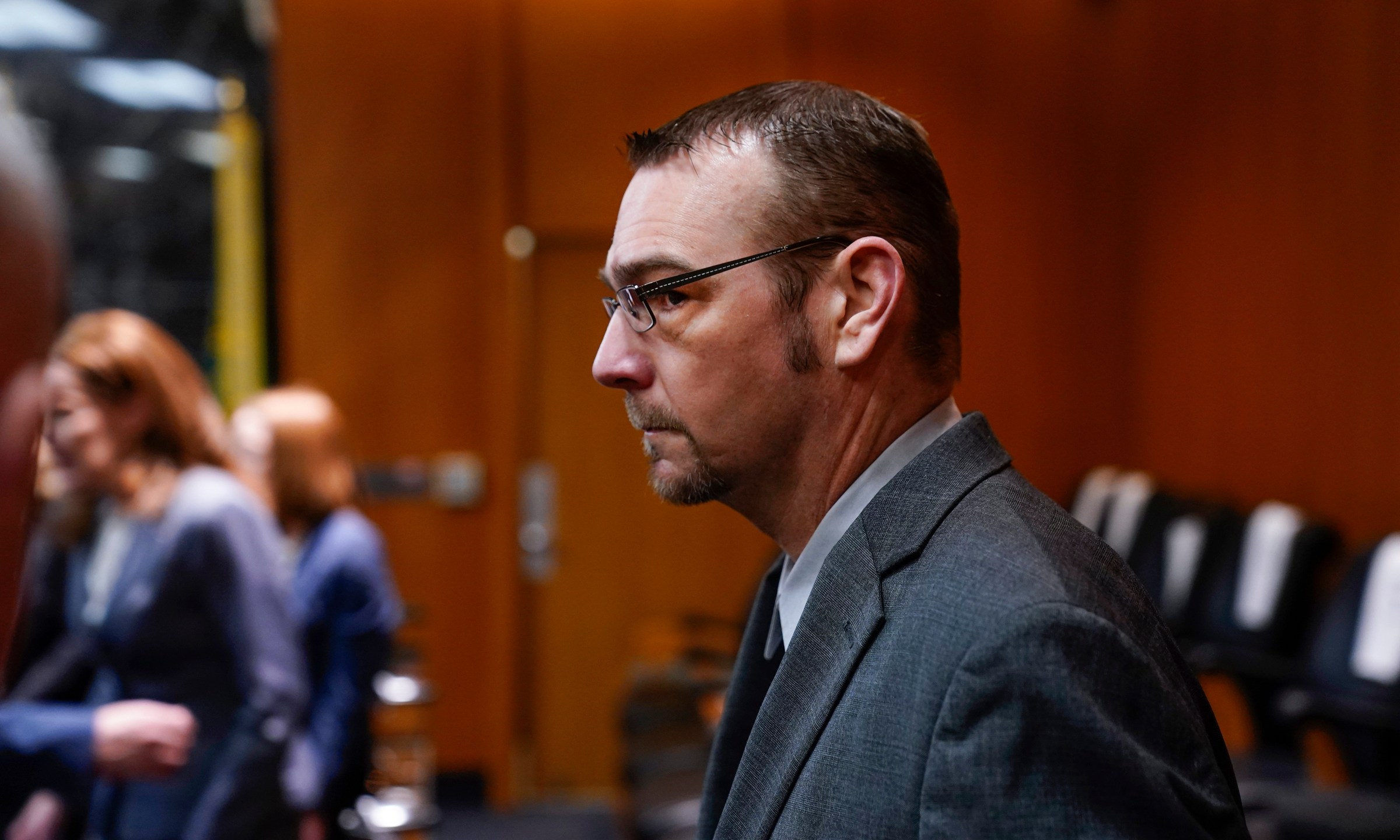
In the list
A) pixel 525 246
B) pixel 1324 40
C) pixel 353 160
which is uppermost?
pixel 1324 40

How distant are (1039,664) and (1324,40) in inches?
158

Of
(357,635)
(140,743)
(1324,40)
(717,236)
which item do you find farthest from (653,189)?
(1324,40)

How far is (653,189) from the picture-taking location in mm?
1091

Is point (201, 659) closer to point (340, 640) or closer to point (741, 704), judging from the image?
point (340, 640)

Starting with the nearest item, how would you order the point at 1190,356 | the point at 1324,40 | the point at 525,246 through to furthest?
the point at 1324,40 → the point at 1190,356 → the point at 525,246

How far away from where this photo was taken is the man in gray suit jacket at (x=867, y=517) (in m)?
0.78

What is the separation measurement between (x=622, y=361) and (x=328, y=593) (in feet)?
7.30

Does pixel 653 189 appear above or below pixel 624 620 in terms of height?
above

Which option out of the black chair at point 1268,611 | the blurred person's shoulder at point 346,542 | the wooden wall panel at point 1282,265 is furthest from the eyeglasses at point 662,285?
the wooden wall panel at point 1282,265

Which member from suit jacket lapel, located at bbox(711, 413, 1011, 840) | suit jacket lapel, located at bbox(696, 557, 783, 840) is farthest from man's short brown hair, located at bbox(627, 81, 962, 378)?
suit jacket lapel, located at bbox(696, 557, 783, 840)

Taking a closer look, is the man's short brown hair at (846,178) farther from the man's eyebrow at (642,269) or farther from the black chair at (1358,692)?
the black chair at (1358,692)

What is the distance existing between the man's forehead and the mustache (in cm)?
14

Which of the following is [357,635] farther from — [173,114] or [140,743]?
[173,114]

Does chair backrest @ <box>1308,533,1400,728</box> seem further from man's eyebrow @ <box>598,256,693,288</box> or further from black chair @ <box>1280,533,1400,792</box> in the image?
man's eyebrow @ <box>598,256,693,288</box>
